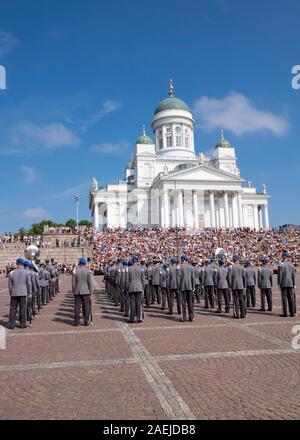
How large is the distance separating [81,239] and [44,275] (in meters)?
32.2

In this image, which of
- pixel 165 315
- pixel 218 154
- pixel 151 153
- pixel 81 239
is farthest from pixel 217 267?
pixel 218 154

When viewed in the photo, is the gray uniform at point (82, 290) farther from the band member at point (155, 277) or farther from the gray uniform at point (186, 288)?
the band member at point (155, 277)

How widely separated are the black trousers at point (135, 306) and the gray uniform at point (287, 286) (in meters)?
4.31

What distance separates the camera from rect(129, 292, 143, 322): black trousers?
11.1m

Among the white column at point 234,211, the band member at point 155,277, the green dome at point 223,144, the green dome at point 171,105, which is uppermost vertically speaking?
the green dome at point 171,105

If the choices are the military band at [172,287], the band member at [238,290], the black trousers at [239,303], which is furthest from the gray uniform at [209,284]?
the black trousers at [239,303]

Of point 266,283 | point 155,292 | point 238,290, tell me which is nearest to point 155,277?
point 155,292

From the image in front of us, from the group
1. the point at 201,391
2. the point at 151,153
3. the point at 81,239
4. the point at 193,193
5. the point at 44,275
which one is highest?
the point at 151,153

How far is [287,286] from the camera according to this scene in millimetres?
11617

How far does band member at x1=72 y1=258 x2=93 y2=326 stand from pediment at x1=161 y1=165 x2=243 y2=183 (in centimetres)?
5343

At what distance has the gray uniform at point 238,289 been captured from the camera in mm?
11591

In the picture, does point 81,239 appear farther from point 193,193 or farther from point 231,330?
point 231,330

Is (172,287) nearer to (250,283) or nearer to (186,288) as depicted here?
(186,288)

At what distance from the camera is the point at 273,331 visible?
9.19 m
